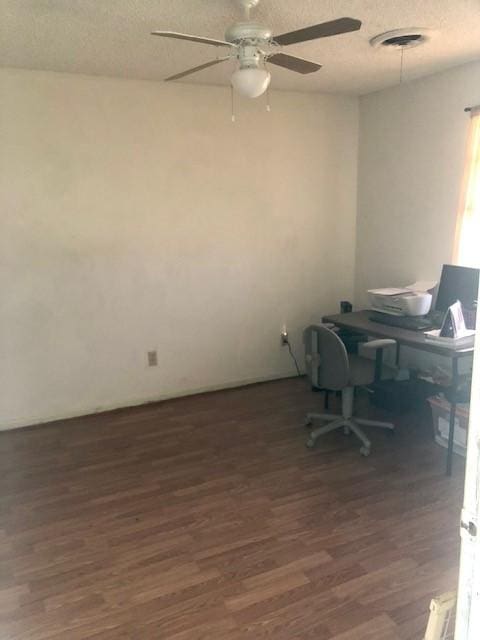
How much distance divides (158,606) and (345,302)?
2.92m

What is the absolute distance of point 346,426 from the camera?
10.5 feet

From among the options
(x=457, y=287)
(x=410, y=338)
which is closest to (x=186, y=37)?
(x=410, y=338)

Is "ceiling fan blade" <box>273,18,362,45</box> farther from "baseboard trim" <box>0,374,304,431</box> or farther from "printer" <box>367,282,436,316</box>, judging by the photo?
"baseboard trim" <box>0,374,304,431</box>

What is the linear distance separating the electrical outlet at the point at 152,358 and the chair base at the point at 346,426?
50.3 inches

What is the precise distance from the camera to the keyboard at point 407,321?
3.10 metres

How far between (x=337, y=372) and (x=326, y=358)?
11 centimetres

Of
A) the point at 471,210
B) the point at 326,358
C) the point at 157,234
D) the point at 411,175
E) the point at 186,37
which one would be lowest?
the point at 326,358

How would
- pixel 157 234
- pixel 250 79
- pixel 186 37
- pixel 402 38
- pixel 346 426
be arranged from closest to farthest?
pixel 186 37, pixel 250 79, pixel 402 38, pixel 346 426, pixel 157 234

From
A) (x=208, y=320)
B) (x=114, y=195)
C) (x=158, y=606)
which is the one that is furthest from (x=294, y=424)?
(x=114, y=195)

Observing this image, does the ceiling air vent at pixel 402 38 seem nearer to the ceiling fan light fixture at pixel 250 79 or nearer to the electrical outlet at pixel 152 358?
the ceiling fan light fixture at pixel 250 79

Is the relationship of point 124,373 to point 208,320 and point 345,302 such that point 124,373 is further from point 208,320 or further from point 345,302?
point 345,302

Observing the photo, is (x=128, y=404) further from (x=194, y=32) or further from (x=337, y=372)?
(x=194, y=32)

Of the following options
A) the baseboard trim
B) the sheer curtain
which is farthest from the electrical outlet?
the sheer curtain

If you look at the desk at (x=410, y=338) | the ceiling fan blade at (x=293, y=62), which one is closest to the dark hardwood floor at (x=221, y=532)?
the desk at (x=410, y=338)
